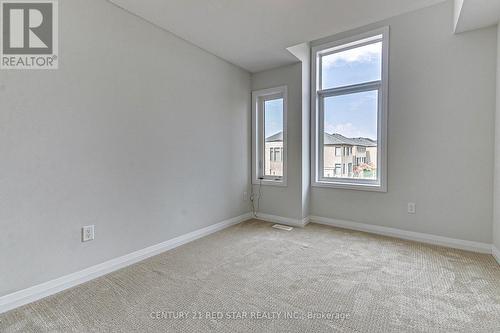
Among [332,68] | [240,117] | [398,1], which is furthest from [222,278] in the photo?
[332,68]

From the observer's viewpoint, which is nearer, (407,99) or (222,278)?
(222,278)

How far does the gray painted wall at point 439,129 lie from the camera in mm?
2537

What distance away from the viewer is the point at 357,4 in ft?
7.15

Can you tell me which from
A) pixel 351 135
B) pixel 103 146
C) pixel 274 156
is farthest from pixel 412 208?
pixel 103 146

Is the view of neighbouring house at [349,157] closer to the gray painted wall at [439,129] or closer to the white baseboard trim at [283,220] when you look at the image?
the gray painted wall at [439,129]

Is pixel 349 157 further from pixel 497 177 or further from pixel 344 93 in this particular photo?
pixel 497 177

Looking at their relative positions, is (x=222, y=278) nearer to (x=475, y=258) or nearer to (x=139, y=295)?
(x=139, y=295)

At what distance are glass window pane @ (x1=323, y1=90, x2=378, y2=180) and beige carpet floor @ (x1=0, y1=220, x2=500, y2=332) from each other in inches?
47.1

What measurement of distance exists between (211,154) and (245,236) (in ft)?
3.93

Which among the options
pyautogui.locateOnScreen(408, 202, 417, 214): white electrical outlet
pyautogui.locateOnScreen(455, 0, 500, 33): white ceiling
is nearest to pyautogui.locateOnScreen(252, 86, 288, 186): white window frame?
pyautogui.locateOnScreen(408, 202, 417, 214): white electrical outlet

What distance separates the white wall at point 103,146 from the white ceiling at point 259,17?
23 centimetres

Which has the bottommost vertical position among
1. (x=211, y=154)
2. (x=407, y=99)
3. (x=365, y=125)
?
(x=211, y=154)

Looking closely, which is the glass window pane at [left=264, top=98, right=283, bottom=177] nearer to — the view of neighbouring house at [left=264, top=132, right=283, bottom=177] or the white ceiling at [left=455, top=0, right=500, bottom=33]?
the view of neighbouring house at [left=264, top=132, right=283, bottom=177]

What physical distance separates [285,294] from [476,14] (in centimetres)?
312
